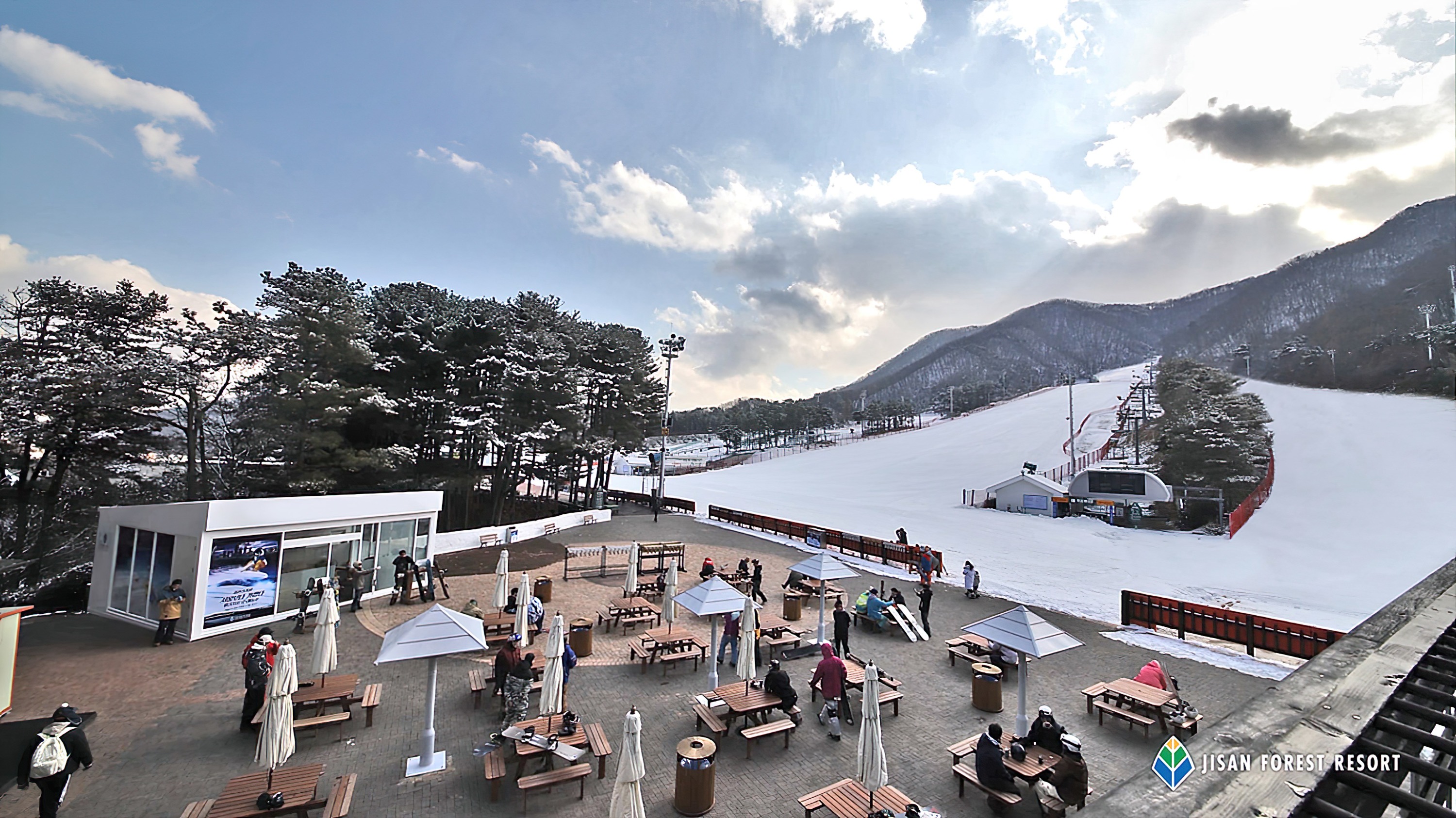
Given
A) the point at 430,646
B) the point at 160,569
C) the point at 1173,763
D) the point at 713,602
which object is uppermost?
the point at 1173,763

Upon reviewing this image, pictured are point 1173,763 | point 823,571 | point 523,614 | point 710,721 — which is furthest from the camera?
point 823,571

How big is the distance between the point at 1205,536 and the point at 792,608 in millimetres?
25125

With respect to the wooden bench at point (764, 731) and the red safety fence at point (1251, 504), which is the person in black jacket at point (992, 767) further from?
the red safety fence at point (1251, 504)

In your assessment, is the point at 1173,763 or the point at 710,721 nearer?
the point at 1173,763

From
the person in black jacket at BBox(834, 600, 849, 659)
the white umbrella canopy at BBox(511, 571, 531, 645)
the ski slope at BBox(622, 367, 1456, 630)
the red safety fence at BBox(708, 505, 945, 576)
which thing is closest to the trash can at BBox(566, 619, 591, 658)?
the white umbrella canopy at BBox(511, 571, 531, 645)

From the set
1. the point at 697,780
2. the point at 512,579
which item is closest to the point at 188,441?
the point at 512,579

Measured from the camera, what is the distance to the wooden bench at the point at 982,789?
644cm

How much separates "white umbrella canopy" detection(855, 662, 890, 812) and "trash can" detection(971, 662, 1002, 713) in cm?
412

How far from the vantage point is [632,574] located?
16.4 metres

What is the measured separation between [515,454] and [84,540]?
19146mm

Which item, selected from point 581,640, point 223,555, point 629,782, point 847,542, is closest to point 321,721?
point 581,640

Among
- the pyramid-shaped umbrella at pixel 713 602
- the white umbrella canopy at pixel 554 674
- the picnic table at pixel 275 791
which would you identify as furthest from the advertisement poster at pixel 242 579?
the pyramid-shaped umbrella at pixel 713 602

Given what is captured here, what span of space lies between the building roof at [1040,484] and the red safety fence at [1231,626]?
71.0 ft

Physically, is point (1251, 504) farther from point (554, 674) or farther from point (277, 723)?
point (277, 723)
